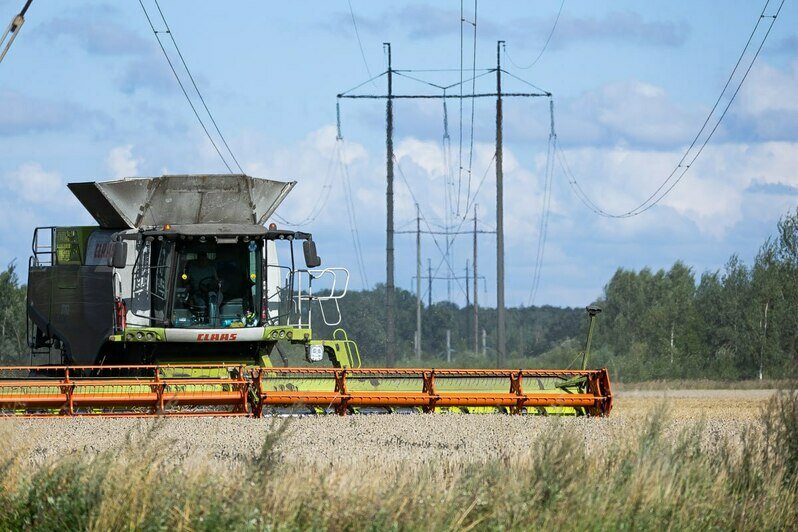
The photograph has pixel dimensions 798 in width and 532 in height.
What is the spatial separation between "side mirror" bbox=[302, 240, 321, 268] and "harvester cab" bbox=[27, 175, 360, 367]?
0.06 feet

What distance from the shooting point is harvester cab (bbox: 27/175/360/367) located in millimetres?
17156

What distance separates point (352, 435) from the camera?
Answer: 1334cm

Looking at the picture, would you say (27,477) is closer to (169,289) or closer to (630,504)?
(630,504)

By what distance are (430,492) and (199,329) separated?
9771 mm

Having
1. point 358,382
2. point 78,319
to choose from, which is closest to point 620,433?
point 358,382

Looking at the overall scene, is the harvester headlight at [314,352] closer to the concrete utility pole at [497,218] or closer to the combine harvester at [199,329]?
the combine harvester at [199,329]

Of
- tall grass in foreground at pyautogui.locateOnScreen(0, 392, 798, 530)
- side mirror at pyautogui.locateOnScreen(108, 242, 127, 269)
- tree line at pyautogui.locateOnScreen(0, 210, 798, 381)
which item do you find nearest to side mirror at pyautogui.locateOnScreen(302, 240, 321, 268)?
side mirror at pyautogui.locateOnScreen(108, 242, 127, 269)

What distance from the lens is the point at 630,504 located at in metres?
7.65

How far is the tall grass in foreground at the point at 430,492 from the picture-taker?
7312 millimetres

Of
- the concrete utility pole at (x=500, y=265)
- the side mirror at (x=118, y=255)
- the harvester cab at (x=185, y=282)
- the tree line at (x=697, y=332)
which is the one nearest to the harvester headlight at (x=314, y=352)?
the harvester cab at (x=185, y=282)

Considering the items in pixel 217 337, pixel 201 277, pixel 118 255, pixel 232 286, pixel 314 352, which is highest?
pixel 118 255

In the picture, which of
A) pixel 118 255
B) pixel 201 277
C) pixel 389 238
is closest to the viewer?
pixel 118 255

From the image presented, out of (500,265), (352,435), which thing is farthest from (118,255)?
(500,265)

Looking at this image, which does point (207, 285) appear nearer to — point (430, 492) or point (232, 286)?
point (232, 286)
